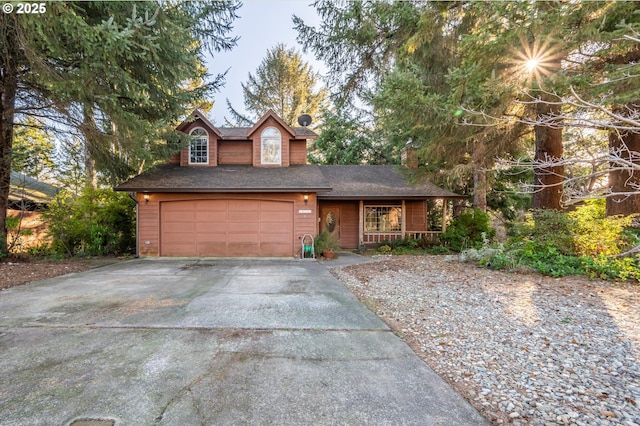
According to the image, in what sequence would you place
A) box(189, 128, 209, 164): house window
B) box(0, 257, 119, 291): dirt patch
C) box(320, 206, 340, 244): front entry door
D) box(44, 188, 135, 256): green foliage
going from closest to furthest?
box(0, 257, 119, 291): dirt patch, box(44, 188, 135, 256): green foliage, box(189, 128, 209, 164): house window, box(320, 206, 340, 244): front entry door

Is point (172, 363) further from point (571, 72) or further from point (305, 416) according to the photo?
point (571, 72)

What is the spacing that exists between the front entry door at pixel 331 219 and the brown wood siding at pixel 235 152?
386 centimetres

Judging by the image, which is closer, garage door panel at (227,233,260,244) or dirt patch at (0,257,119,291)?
dirt patch at (0,257,119,291)

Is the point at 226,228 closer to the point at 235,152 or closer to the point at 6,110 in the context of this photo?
the point at 235,152

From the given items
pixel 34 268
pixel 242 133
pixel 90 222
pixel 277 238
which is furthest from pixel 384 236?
pixel 34 268

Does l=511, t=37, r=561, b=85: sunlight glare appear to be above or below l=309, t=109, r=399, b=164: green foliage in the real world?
below

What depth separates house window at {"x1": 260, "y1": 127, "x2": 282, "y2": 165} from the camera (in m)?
10.9

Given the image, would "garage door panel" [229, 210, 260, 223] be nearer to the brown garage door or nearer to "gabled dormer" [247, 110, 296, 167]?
the brown garage door

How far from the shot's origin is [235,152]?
36.7ft

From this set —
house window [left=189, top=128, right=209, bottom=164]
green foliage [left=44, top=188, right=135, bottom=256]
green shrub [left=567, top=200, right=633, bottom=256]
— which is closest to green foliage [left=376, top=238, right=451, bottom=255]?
green shrub [left=567, top=200, right=633, bottom=256]

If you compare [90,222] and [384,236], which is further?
[384,236]

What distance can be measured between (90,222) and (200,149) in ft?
14.5

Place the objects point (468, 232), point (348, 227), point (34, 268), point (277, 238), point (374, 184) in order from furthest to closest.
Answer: point (348, 227) → point (374, 184) → point (468, 232) → point (277, 238) → point (34, 268)

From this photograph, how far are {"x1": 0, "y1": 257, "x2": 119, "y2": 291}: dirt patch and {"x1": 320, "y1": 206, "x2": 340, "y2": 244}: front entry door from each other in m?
7.62
